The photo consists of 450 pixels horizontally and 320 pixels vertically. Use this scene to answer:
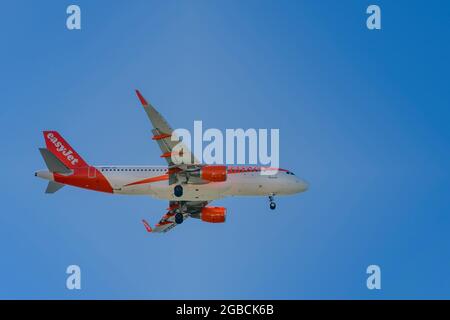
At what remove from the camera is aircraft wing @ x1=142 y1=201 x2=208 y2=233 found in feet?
274

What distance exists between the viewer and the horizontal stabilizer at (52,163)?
75.9 meters

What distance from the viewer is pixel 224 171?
74625 mm

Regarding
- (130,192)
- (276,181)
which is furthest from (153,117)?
(276,181)

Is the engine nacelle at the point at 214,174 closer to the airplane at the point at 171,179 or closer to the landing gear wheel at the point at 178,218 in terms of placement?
the airplane at the point at 171,179

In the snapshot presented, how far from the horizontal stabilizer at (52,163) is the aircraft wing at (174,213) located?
13282 millimetres

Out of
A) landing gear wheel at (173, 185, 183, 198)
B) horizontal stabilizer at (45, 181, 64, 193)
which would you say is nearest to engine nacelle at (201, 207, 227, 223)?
landing gear wheel at (173, 185, 183, 198)

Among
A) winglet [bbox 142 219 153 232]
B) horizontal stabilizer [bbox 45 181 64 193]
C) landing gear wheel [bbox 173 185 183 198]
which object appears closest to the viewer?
landing gear wheel [bbox 173 185 183 198]

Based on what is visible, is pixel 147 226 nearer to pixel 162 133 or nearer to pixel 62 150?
pixel 62 150

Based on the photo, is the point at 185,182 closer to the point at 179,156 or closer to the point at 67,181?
the point at 179,156

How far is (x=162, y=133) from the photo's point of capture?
234 ft

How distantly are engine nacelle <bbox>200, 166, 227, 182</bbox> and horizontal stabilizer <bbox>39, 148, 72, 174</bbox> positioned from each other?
44.8ft

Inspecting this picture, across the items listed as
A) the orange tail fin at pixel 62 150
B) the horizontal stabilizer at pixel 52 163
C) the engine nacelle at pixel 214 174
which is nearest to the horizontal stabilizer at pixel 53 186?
the horizontal stabilizer at pixel 52 163

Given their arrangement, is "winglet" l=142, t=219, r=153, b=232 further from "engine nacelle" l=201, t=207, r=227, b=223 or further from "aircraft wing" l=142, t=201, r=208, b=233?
"engine nacelle" l=201, t=207, r=227, b=223

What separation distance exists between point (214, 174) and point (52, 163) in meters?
15.8
